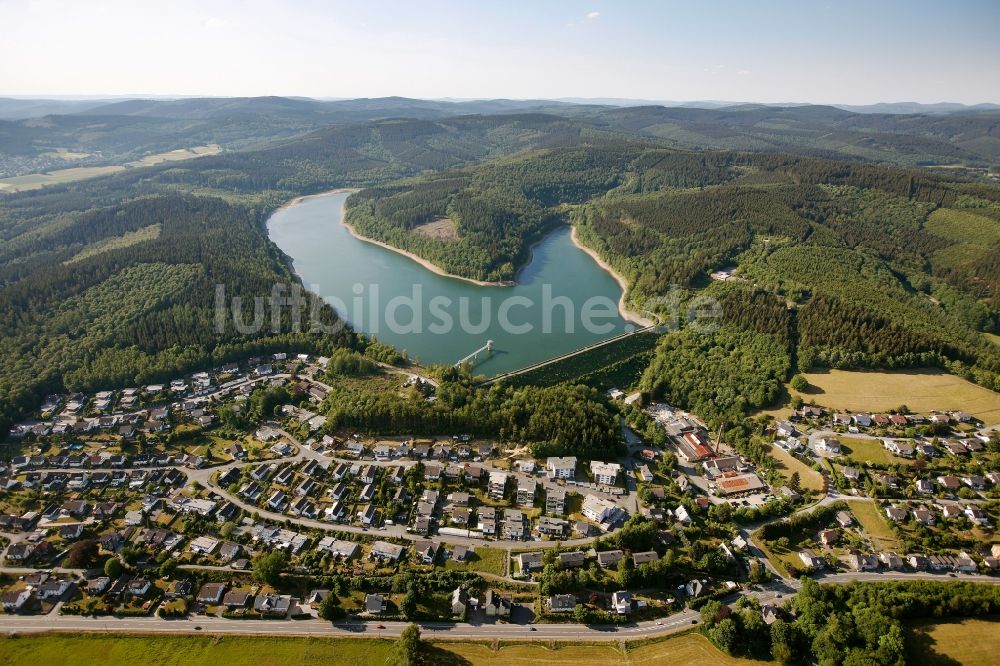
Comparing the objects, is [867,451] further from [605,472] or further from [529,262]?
[529,262]

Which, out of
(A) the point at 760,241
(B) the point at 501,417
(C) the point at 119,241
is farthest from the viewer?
(C) the point at 119,241

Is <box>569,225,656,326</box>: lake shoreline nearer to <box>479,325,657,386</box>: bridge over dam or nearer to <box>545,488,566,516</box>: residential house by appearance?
<box>479,325,657,386</box>: bridge over dam

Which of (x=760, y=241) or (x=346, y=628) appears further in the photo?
(x=760, y=241)

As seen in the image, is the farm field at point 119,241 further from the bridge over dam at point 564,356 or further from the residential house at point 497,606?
the residential house at point 497,606

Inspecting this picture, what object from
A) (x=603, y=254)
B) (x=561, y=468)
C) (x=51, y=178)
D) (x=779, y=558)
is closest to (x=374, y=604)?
(x=561, y=468)

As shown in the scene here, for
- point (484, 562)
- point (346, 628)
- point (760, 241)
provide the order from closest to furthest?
point (346, 628) → point (484, 562) → point (760, 241)
